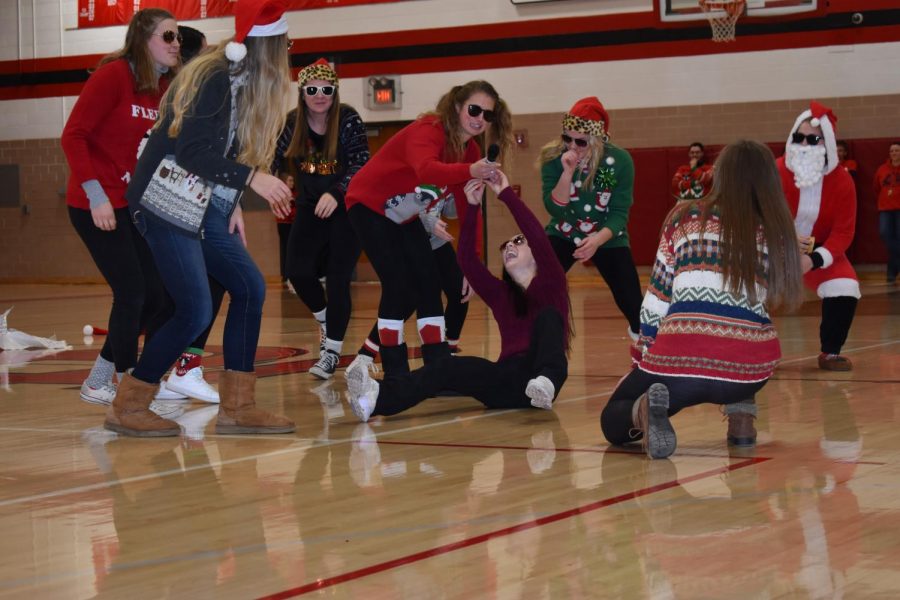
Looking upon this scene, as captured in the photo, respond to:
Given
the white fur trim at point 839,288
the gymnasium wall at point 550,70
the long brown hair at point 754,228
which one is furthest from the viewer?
the gymnasium wall at point 550,70

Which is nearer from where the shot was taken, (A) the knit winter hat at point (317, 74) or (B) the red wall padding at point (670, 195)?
(A) the knit winter hat at point (317, 74)

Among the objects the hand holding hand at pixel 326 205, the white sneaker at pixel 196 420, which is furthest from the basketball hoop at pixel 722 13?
the white sneaker at pixel 196 420

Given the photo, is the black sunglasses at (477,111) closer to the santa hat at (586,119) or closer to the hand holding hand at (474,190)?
the hand holding hand at (474,190)

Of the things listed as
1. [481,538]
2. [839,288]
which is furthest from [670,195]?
[481,538]

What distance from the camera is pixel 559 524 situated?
3.52m

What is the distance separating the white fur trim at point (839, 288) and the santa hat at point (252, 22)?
12.2ft

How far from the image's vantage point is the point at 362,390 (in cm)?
538

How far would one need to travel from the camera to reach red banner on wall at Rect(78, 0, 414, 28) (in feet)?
64.4

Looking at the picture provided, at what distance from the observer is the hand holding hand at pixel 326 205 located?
6.68 metres

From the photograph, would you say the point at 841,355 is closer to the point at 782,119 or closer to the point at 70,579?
the point at 70,579

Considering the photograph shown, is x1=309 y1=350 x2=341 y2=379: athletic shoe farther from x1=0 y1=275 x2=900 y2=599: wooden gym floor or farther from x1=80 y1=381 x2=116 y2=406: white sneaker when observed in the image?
x1=80 y1=381 x2=116 y2=406: white sneaker

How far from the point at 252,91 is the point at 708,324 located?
6.33ft

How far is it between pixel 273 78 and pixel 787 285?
2.06m

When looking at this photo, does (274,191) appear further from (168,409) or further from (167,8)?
(167,8)
